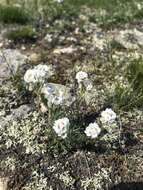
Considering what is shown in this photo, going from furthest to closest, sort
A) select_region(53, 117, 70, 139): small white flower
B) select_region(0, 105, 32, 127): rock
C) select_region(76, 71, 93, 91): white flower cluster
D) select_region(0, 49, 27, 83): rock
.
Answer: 1. select_region(0, 49, 27, 83): rock
2. select_region(0, 105, 32, 127): rock
3. select_region(76, 71, 93, 91): white flower cluster
4. select_region(53, 117, 70, 139): small white flower

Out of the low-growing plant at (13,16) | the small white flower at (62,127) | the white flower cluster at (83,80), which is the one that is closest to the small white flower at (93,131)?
the small white flower at (62,127)

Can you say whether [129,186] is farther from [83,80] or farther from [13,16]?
[13,16]

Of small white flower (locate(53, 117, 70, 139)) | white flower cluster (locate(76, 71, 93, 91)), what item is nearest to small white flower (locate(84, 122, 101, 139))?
small white flower (locate(53, 117, 70, 139))

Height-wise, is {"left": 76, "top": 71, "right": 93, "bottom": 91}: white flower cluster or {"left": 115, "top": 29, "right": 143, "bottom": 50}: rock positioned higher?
{"left": 76, "top": 71, "right": 93, "bottom": 91}: white flower cluster

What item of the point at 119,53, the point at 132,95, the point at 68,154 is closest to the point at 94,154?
the point at 68,154

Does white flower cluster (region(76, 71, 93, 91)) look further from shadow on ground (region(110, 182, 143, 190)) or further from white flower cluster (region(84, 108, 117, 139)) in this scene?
shadow on ground (region(110, 182, 143, 190))
